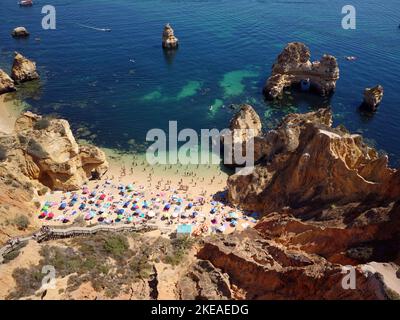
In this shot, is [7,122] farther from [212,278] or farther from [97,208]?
[212,278]

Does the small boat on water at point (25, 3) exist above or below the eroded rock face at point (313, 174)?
above

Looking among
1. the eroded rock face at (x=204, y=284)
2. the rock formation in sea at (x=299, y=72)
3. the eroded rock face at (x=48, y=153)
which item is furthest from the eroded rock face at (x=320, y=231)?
the rock formation in sea at (x=299, y=72)

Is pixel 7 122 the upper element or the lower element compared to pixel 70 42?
lower

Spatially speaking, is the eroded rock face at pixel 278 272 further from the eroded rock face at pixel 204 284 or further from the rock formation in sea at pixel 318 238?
the eroded rock face at pixel 204 284

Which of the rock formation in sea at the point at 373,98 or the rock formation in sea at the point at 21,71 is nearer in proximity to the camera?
the rock formation in sea at the point at 373,98

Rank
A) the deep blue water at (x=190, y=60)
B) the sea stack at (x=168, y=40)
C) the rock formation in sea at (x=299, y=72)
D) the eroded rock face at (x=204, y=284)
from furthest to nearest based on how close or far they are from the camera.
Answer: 1. the sea stack at (x=168, y=40)
2. the rock formation in sea at (x=299, y=72)
3. the deep blue water at (x=190, y=60)
4. the eroded rock face at (x=204, y=284)

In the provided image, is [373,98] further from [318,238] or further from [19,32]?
[19,32]

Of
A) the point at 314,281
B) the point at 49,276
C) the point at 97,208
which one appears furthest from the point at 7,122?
the point at 314,281
